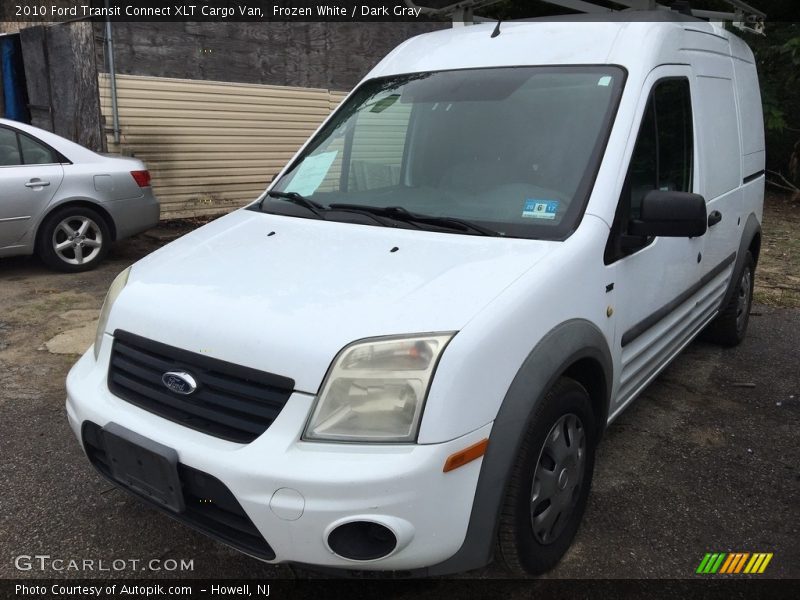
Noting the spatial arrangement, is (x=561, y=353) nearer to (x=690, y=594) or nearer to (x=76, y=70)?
(x=690, y=594)

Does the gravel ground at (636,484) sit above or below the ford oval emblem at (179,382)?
below

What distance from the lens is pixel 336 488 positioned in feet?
6.15

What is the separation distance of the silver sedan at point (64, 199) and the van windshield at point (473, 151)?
3.97 metres

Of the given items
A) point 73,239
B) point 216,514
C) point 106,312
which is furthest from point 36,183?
point 216,514

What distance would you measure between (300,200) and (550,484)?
1.60 meters

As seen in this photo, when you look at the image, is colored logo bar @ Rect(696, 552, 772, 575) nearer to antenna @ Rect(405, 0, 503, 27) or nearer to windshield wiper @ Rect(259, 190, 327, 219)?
windshield wiper @ Rect(259, 190, 327, 219)

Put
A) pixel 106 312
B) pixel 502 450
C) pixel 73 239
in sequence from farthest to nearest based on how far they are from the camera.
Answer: pixel 73 239
pixel 106 312
pixel 502 450

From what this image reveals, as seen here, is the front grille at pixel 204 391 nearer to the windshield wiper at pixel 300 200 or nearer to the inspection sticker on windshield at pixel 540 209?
the windshield wiper at pixel 300 200

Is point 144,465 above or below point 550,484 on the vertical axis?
above

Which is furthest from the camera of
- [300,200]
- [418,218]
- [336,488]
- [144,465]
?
[300,200]

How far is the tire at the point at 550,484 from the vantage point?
7.18 feet

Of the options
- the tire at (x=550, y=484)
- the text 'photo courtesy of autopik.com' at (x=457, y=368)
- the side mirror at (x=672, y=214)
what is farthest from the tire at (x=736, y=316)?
the tire at (x=550, y=484)

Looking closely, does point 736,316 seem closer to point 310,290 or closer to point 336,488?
point 310,290

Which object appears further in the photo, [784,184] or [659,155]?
[784,184]
